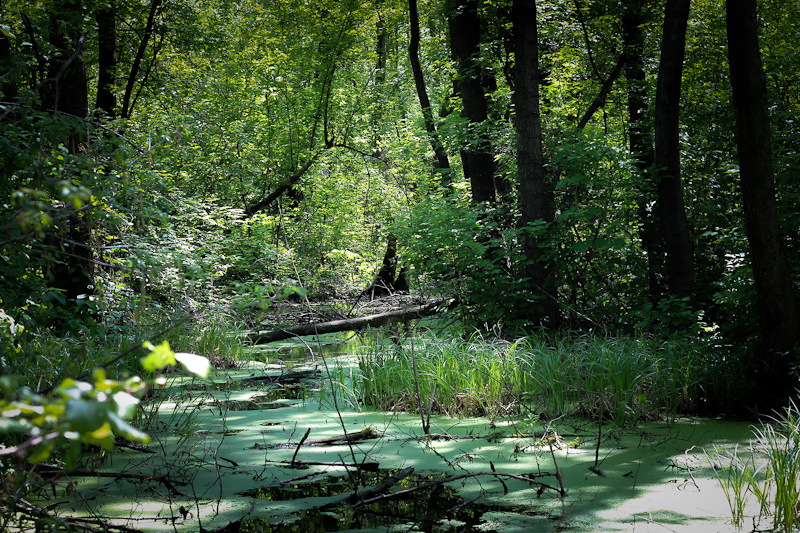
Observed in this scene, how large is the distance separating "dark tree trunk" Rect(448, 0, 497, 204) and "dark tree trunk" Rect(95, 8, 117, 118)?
18.5 ft

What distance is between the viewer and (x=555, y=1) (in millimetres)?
10914

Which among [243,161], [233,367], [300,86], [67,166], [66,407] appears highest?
[300,86]

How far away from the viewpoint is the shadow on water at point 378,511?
280 centimetres

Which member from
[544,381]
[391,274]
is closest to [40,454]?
[544,381]

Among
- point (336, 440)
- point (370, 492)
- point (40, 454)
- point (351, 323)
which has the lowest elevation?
point (351, 323)

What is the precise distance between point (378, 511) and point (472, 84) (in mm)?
8616

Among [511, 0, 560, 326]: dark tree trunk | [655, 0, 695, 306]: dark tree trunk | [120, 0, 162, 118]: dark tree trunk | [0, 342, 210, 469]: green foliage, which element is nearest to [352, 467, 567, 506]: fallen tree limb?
[0, 342, 210, 469]: green foliage

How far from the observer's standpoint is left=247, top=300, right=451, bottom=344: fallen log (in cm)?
940

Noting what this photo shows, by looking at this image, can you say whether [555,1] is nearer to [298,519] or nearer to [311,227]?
[311,227]

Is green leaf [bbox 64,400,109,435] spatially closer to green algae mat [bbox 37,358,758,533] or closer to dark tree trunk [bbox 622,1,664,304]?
green algae mat [bbox 37,358,758,533]

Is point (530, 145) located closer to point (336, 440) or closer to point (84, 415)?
point (336, 440)

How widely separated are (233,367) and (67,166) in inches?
192

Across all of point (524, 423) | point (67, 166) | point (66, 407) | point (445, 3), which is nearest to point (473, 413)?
point (524, 423)

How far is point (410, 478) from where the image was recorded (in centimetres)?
338
